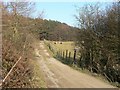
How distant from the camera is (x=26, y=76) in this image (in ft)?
39.3

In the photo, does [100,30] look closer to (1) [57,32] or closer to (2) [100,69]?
(2) [100,69]

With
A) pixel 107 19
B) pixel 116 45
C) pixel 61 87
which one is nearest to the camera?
pixel 61 87

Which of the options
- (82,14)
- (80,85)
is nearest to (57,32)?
(82,14)

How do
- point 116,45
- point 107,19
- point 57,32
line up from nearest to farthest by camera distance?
1. point 116,45
2. point 107,19
3. point 57,32

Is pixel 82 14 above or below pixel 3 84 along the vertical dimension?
above

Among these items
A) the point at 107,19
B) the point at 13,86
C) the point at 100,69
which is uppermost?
the point at 107,19

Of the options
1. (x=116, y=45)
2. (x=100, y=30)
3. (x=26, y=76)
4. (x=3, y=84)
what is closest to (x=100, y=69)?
(x=116, y=45)

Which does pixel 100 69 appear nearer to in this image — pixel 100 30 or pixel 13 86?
pixel 100 30

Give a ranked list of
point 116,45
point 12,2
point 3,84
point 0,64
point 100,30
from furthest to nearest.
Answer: point 12,2 → point 100,30 → point 116,45 → point 0,64 → point 3,84

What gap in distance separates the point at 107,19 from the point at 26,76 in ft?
53.8

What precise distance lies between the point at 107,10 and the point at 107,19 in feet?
3.32

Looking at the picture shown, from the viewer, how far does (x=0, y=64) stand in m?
11.3

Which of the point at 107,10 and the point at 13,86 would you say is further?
the point at 107,10

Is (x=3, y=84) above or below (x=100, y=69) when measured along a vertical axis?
above
